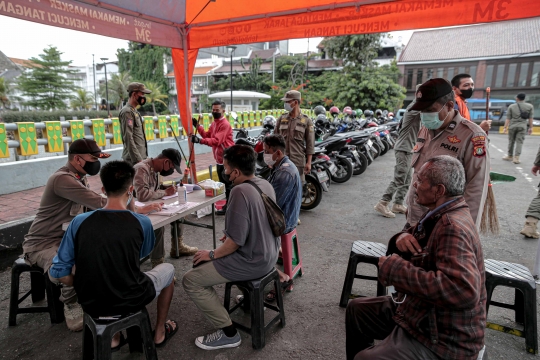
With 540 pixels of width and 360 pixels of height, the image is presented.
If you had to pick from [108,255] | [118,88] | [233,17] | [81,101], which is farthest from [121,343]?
[81,101]

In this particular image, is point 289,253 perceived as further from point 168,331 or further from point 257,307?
point 168,331

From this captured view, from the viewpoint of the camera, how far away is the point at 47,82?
32156 mm

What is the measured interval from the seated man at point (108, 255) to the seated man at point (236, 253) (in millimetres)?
403

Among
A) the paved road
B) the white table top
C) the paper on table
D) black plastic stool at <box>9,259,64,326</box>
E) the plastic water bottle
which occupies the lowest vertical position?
the paved road

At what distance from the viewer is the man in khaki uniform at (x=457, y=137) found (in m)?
2.25

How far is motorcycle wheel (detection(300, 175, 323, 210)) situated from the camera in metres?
5.21

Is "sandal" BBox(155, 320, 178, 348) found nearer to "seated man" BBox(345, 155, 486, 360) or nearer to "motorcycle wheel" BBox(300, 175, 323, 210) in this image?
"seated man" BBox(345, 155, 486, 360)

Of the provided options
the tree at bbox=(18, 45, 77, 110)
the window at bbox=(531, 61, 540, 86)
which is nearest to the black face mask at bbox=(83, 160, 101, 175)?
the window at bbox=(531, 61, 540, 86)

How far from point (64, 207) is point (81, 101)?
4031 centimetres

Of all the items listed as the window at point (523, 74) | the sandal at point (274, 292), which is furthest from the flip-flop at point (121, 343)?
the window at point (523, 74)

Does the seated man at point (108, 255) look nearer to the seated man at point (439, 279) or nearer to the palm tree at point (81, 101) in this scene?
the seated man at point (439, 279)

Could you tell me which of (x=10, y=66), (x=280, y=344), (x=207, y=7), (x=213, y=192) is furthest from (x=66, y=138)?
(x=10, y=66)

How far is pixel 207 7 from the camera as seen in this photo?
442 cm

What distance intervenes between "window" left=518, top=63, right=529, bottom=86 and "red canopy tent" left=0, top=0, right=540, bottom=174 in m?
30.1
